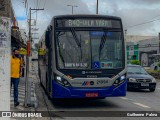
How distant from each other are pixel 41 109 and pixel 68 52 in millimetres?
2176

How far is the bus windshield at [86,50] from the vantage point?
1301 centimetres

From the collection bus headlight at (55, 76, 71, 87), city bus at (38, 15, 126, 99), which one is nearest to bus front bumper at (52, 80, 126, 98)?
city bus at (38, 15, 126, 99)

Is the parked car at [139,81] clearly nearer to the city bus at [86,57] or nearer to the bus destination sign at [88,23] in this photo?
the city bus at [86,57]

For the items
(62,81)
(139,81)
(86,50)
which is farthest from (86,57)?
(139,81)

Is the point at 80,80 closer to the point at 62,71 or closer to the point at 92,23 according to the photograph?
the point at 62,71

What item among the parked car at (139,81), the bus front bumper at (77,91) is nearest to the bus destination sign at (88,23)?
the bus front bumper at (77,91)

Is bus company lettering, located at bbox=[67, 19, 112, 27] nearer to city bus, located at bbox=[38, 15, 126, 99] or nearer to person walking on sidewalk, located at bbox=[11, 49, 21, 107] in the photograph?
city bus, located at bbox=[38, 15, 126, 99]

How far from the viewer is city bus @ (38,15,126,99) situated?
12.9 meters

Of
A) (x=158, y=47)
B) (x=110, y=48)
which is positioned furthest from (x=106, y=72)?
(x=158, y=47)

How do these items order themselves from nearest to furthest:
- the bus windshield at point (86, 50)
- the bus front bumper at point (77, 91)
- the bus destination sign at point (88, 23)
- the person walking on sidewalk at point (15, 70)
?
the person walking on sidewalk at point (15, 70) → the bus front bumper at point (77, 91) → the bus windshield at point (86, 50) → the bus destination sign at point (88, 23)

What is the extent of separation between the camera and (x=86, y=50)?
1309 centimetres

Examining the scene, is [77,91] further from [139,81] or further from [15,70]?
[139,81]

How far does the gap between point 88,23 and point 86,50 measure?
3.36 feet

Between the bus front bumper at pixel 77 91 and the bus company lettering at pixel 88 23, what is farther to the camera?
the bus company lettering at pixel 88 23
